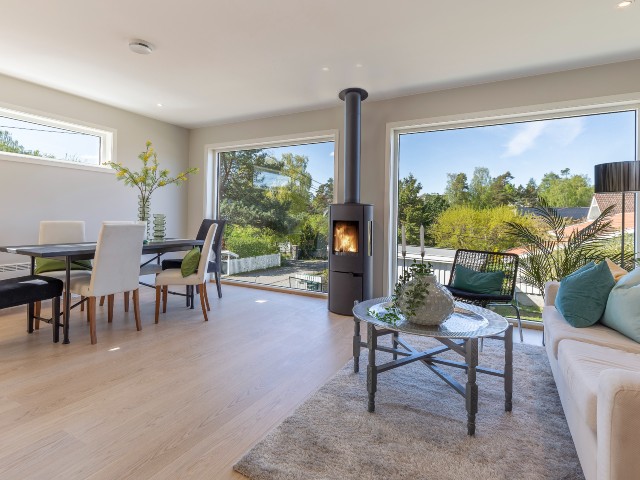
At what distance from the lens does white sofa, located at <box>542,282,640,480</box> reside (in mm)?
1073

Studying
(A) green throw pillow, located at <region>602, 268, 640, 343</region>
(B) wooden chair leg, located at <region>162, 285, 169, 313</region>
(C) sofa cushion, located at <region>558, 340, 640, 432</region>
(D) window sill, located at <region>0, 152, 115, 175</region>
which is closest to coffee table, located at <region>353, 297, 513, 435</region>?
(C) sofa cushion, located at <region>558, 340, 640, 432</region>

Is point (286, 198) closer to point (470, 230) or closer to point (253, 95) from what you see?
point (253, 95)

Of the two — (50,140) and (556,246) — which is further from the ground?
(50,140)

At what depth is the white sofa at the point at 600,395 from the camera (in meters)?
1.07

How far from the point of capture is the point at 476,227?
4004mm

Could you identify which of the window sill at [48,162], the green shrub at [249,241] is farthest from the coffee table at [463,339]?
the window sill at [48,162]

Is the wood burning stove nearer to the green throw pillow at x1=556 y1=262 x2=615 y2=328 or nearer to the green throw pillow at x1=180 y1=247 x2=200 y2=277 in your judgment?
the green throw pillow at x1=180 y1=247 x2=200 y2=277

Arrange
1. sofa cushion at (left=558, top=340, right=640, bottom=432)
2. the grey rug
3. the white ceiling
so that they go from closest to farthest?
1. sofa cushion at (left=558, top=340, right=640, bottom=432)
2. the grey rug
3. the white ceiling

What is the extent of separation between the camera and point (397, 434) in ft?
5.72

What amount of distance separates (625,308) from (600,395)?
1.16m

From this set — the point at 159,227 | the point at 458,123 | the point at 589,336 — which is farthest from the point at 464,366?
the point at 159,227

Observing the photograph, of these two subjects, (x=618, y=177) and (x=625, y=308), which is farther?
(x=618, y=177)

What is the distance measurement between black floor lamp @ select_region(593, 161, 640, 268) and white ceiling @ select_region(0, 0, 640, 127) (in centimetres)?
106

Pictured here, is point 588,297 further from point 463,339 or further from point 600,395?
point 600,395
